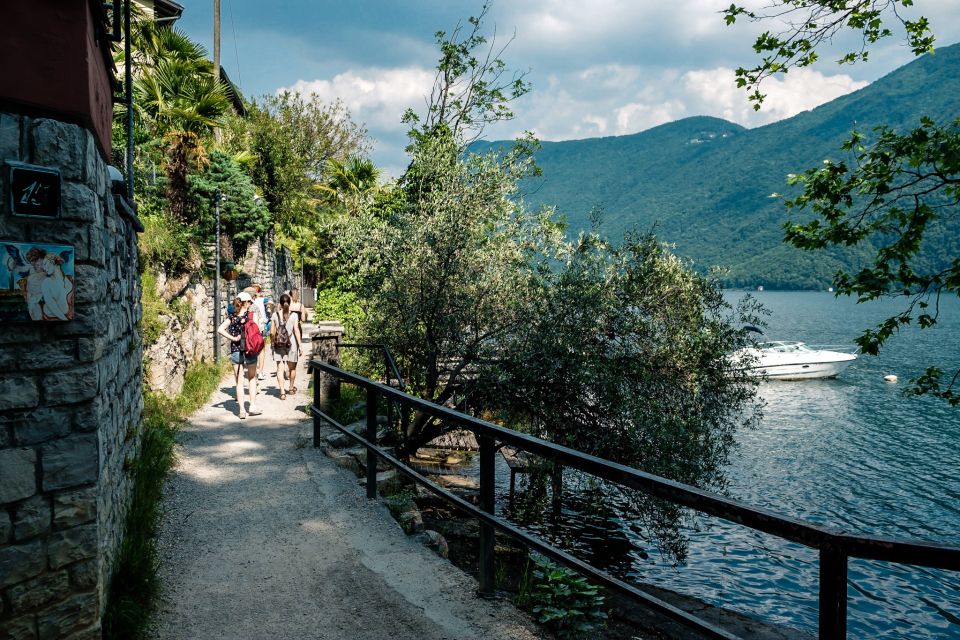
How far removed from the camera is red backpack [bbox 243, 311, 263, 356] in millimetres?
9148

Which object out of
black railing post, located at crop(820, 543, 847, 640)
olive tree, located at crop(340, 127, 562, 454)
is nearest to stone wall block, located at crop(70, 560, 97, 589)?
black railing post, located at crop(820, 543, 847, 640)

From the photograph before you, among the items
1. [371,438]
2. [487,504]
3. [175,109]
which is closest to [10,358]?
[487,504]

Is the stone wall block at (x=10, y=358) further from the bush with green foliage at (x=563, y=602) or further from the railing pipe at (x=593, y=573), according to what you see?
the bush with green foliage at (x=563, y=602)

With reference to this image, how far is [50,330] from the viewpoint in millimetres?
2908

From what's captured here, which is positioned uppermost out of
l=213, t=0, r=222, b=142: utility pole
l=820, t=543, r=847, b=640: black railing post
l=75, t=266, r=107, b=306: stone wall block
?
l=213, t=0, r=222, b=142: utility pole

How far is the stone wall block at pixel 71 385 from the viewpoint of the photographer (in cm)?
290

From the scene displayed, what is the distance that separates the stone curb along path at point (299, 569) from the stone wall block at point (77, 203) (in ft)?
6.91

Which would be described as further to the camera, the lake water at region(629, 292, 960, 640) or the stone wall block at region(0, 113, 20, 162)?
the lake water at region(629, 292, 960, 640)

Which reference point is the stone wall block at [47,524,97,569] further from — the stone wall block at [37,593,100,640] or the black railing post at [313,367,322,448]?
the black railing post at [313,367,322,448]

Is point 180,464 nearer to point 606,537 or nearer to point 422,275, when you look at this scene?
point 422,275

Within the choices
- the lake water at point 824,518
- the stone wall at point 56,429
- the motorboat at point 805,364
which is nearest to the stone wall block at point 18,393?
the stone wall at point 56,429

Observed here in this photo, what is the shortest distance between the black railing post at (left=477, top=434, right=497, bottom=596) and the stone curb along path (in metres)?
0.11

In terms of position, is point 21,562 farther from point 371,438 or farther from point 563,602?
point 563,602

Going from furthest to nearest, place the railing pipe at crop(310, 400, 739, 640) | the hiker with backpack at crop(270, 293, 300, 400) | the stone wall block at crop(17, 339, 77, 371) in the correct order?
the hiker with backpack at crop(270, 293, 300, 400), the stone wall block at crop(17, 339, 77, 371), the railing pipe at crop(310, 400, 739, 640)
